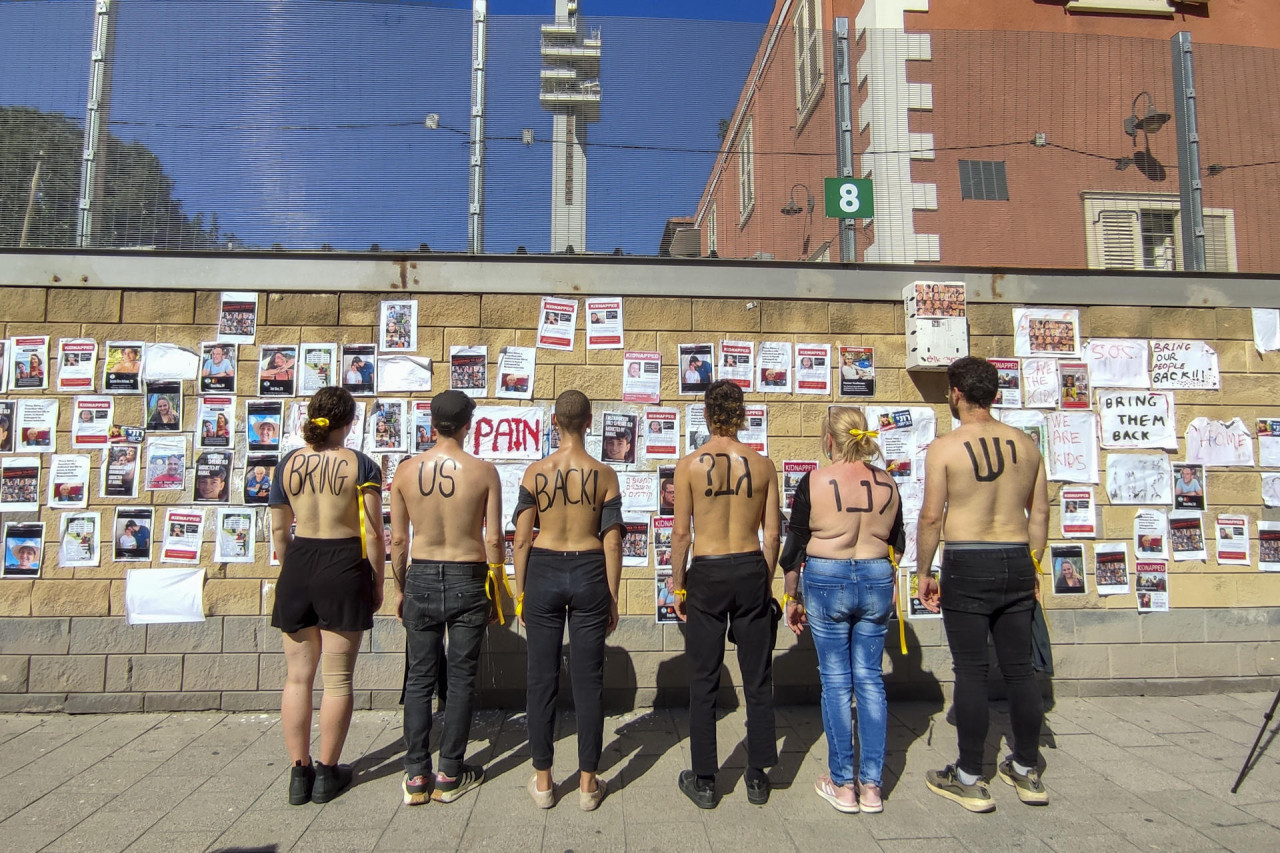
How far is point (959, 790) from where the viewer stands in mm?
3217

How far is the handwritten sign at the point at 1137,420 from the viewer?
467cm

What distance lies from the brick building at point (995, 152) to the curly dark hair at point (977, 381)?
1.58 meters

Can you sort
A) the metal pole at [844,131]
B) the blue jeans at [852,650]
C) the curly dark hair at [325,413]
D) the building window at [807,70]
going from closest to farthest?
the blue jeans at [852,650], the curly dark hair at [325,413], the metal pole at [844,131], the building window at [807,70]

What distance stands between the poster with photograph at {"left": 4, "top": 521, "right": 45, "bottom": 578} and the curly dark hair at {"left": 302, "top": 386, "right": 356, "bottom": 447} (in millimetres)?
2364

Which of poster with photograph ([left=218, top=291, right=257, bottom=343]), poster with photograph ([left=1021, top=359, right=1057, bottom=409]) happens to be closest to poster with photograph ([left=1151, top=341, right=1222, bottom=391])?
poster with photograph ([left=1021, top=359, right=1057, bottom=409])

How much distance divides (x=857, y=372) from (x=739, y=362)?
752 mm

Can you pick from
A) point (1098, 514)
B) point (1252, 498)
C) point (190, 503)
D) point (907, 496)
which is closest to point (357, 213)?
point (190, 503)

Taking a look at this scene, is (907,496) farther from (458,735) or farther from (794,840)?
(458,735)

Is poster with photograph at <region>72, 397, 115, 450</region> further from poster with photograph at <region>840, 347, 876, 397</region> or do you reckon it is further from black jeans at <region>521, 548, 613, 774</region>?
poster with photograph at <region>840, 347, 876, 397</region>

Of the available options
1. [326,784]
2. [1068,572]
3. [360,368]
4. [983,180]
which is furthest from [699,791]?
[983,180]

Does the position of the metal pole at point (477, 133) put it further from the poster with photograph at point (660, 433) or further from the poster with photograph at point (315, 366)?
the poster with photograph at point (660, 433)

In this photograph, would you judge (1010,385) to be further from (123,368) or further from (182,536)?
(123,368)

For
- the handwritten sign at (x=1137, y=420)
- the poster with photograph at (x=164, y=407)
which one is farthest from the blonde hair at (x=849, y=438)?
the poster with photograph at (x=164, y=407)

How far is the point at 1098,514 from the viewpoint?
464 cm
